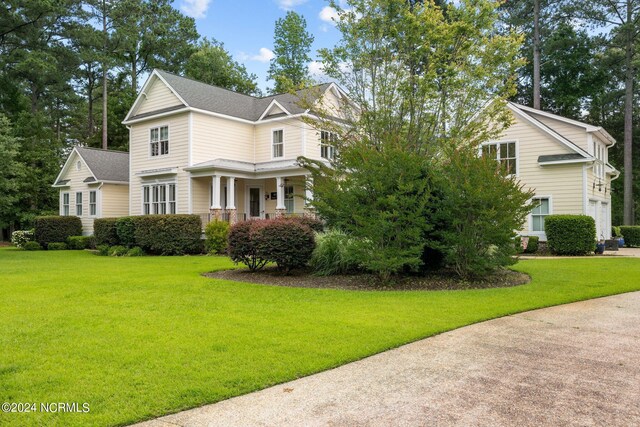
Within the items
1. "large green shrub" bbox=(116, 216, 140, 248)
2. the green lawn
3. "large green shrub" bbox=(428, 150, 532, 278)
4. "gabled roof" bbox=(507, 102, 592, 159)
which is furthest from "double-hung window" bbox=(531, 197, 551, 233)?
"large green shrub" bbox=(116, 216, 140, 248)

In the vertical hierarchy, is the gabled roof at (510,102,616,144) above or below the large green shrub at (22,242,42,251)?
above

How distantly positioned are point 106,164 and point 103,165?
0.80 feet

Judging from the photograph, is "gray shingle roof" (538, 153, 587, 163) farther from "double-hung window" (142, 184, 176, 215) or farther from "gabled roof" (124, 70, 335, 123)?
"double-hung window" (142, 184, 176, 215)

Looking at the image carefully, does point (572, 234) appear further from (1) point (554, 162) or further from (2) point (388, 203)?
(2) point (388, 203)

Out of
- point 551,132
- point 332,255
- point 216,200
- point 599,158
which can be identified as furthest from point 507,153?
point 216,200

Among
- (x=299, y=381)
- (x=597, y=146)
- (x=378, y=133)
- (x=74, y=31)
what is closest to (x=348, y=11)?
(x=378, y=133)

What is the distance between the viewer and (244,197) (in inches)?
890

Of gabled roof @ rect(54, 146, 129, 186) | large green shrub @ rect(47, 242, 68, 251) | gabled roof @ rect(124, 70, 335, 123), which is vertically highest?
gabled roof @ rect(124, 70, 335, 123)

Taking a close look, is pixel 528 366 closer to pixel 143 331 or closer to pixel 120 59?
pixel 143 331

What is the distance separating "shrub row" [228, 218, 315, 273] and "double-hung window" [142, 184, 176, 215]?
36.9 feet

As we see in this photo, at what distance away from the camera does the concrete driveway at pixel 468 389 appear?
10.4 ft

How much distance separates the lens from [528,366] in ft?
14.2

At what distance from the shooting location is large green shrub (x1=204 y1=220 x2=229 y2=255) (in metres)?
18.4

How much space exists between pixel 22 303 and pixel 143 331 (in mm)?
3410
